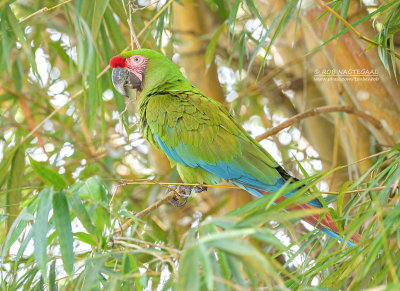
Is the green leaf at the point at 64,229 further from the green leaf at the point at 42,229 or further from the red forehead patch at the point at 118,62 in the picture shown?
the red forehead patch at the point at 118,62

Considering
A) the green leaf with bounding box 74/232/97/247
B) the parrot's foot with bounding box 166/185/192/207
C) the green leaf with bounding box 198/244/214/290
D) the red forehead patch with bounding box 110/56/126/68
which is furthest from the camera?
the red forehead patch with bounding box 110/56/126/68

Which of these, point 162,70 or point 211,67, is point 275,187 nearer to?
point 162,70

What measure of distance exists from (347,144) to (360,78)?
10.8 inches

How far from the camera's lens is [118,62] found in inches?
54.9

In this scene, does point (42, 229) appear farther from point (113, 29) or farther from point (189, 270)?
point (113, 29)

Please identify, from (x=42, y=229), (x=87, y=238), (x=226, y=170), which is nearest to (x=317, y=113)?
(x=226, y=170)

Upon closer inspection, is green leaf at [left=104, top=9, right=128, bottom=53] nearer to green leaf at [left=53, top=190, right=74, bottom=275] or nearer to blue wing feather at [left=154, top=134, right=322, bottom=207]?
blue wing feather at [left=154, top=134, right=322, bottom=207]

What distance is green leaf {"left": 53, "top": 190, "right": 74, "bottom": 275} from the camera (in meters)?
0.77

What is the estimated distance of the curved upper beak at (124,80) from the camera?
141 centimetres

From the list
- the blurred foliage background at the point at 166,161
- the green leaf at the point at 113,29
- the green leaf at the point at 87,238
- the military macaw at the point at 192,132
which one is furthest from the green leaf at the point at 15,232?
the green leaf at the point at 113,29

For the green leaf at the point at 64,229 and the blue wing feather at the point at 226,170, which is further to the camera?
the blue wing feather at the point at 226,170

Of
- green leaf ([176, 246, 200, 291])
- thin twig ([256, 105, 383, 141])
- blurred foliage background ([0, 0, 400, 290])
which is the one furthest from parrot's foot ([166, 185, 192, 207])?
green leaf ([176, 246, 200, 291])

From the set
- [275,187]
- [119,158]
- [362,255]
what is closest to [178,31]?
[119,158]

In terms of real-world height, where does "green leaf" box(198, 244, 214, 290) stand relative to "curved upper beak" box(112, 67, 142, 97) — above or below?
below
